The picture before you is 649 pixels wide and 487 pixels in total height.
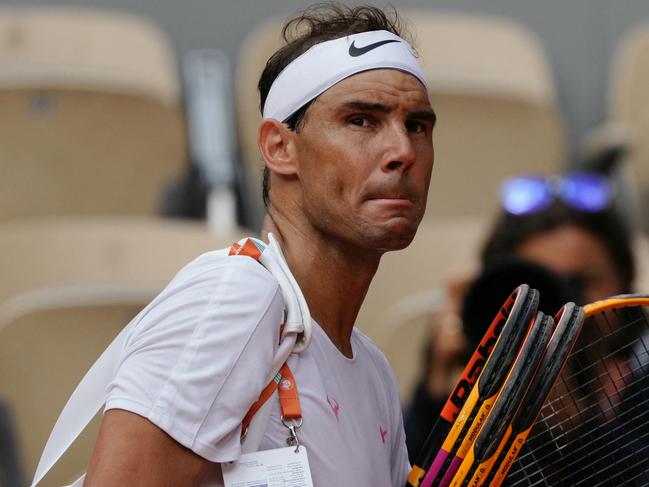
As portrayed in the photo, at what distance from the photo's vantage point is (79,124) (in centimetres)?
388

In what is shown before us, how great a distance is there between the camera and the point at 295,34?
2117 mm

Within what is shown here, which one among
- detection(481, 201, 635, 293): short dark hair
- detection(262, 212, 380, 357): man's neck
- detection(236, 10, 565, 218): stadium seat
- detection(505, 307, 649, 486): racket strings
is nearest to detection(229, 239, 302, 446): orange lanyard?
detection(262, 212, 380, 357): man's neck

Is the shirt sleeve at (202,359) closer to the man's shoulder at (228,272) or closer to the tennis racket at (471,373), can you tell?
the man's shoulder at (228,272)

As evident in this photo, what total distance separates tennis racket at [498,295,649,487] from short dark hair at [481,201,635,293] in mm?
1026

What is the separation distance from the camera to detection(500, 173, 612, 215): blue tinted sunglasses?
3322mm

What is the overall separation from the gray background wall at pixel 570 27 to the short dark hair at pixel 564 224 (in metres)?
1.75

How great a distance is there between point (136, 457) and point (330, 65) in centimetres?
63

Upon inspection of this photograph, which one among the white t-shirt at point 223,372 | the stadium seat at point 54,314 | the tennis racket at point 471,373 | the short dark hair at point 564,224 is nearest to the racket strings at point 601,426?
the tennis racket at point 471,373

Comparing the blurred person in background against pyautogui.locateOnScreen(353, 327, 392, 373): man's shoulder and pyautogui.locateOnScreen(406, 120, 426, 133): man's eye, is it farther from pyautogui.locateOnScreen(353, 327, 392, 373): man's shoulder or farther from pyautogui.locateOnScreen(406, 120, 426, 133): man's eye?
pyautogui.locateOnScreen(406, 120, 426, 133): man's eye

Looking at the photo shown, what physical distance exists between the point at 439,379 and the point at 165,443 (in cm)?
149

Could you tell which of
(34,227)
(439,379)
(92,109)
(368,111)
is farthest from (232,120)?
(368,111)

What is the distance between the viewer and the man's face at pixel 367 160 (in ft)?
5.90

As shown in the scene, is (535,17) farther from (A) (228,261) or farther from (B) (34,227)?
(A) (228,261)

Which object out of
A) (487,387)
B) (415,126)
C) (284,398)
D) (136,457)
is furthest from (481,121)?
(136,457)
